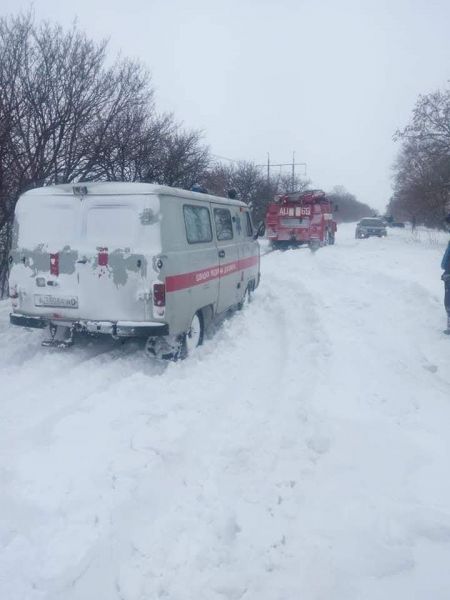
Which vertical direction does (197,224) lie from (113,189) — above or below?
below

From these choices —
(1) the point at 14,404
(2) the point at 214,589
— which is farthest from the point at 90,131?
(2) the point at 214,589

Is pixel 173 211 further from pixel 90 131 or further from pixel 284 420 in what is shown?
pixel 90 131

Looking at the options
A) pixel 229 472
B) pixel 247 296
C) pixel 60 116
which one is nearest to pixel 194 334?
pixel 229 472

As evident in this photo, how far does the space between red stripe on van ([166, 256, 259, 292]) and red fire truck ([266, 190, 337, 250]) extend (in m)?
13.8

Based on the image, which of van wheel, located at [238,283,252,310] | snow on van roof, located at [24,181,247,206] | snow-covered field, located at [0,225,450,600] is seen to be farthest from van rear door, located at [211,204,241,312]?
snow on van roof, located at [24,181,247,206]

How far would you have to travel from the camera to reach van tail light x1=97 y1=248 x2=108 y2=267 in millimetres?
5664

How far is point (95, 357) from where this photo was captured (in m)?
6.20

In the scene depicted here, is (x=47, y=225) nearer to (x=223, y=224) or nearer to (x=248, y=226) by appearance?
(x=223, y=224)

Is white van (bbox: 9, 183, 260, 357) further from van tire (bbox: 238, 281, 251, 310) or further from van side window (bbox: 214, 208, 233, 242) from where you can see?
van tire (bbox: 238, 281, 251, 310)

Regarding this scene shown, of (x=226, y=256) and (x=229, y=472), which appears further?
(x=226, y=256)

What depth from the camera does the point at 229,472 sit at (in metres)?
3.63

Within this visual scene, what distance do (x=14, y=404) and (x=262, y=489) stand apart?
2.68 metres

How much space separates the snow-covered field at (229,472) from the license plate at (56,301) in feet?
2.25

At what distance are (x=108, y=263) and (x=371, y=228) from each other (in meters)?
29.9
